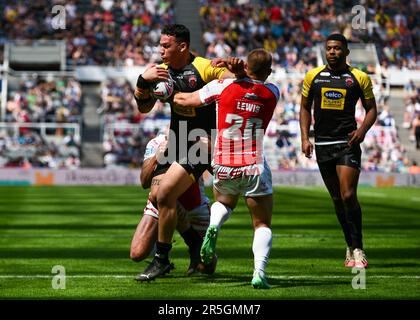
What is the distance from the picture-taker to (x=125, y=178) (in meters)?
36.3

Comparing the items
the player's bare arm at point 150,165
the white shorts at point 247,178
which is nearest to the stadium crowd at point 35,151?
the player's bare arm at point 150,165

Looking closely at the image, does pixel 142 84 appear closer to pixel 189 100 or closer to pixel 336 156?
pixel 189 100

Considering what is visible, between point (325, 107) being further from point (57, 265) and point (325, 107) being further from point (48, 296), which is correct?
point (48, 296)

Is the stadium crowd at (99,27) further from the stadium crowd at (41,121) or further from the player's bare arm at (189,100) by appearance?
the player's bare arm at (189,100)

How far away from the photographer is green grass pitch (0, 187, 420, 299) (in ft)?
27.9

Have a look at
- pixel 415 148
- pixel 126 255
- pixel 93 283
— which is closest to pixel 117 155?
pixel 415 148

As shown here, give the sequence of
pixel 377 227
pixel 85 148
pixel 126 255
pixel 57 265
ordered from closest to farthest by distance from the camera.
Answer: pixel 57 265
pixel 126 255
pixel 377 227
pixel 85 148

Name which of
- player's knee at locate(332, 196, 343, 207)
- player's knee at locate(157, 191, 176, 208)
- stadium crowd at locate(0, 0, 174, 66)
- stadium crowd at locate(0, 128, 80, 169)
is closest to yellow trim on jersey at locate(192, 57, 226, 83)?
player's knee at locate(157, 191, 176, 208)

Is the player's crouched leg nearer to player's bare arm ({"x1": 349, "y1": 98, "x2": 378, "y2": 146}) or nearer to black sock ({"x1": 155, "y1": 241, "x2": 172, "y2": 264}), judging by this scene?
black sock ({"x1": 155, "y1": 241, "x2": 172, "y2": 264})

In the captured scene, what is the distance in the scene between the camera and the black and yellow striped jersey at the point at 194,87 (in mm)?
9523

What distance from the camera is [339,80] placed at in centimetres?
1109

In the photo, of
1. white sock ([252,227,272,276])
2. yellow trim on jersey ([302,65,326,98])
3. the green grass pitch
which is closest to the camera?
the green grass pitch

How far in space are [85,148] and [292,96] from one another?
26.9 feet

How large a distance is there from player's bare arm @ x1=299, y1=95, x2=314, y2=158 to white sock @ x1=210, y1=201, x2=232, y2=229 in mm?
2214
